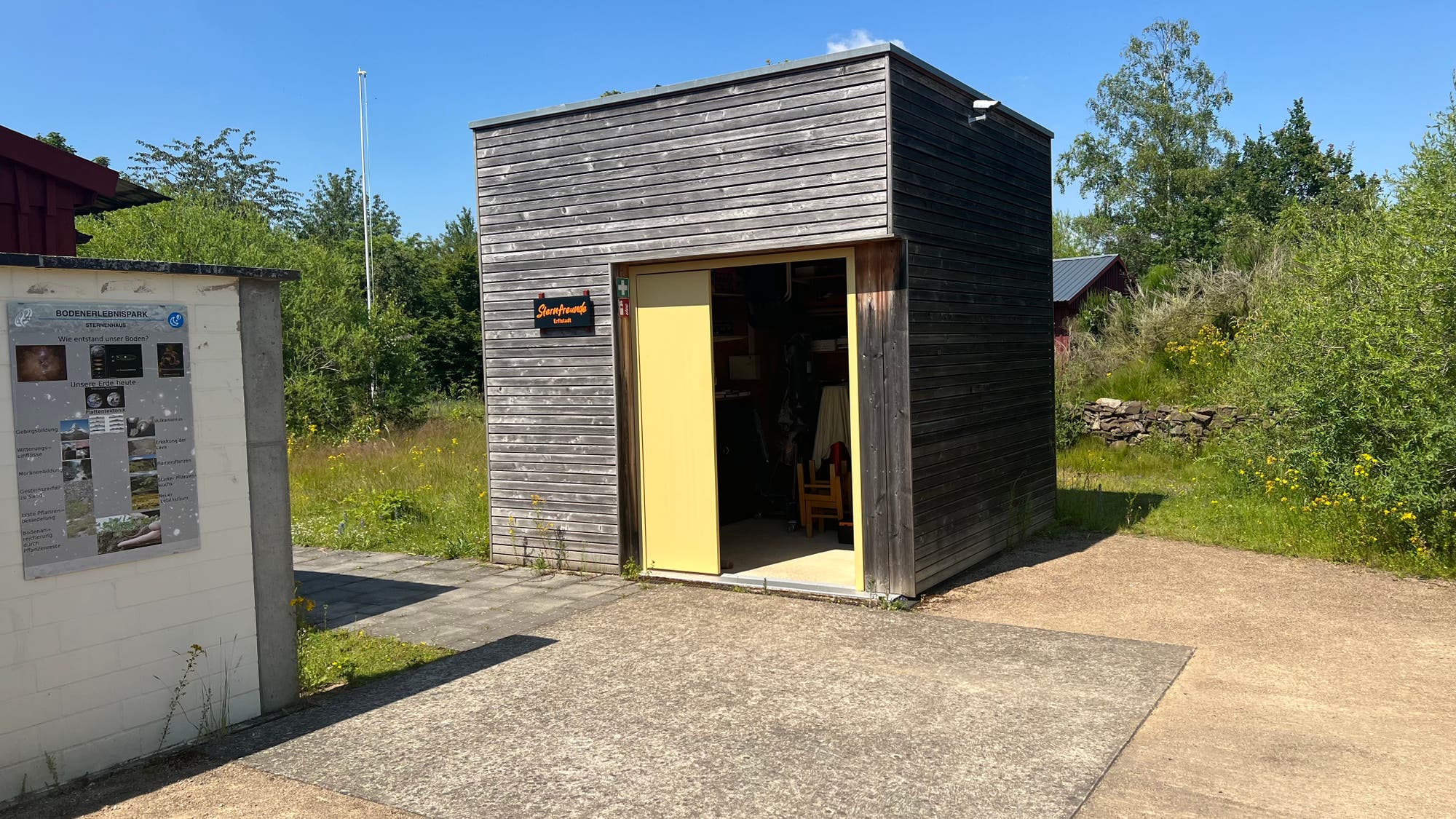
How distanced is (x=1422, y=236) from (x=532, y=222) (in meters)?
7.03

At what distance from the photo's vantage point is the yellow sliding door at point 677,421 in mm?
7684

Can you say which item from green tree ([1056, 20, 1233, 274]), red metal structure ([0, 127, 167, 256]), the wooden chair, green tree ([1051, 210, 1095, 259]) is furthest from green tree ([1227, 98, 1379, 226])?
red metal structure ([0, 127, 167, 256])

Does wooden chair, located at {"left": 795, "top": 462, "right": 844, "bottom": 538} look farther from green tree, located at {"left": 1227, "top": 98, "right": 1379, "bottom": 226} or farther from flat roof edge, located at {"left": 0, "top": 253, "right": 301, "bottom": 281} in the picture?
green tree, located at {"left": 1227, "top": 98, "right": 1379, "bottom": 226}

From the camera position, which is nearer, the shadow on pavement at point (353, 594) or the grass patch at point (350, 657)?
the grass patch at point (350, 657)

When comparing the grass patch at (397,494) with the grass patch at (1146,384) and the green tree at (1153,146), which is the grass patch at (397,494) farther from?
the green tree at (1153,146)

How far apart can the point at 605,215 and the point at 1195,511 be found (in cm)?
653

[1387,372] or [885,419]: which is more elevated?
[1387,372]

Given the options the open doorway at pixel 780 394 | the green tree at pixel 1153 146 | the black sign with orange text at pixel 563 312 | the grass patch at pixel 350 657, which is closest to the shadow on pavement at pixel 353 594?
the grass patch at pixel 350 657

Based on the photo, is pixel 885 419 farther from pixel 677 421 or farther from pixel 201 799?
pixel 201 799

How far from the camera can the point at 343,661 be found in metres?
5.83

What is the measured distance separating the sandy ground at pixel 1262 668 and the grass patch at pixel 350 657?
3334mm

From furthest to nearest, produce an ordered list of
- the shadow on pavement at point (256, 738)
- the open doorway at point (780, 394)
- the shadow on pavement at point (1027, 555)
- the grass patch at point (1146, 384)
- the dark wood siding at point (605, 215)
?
the grass patch at point (1146, 384), the open doorway at point (780, 394), the shadow on pavement at point (1027, 555), the dark wood siding at point (605, 215), the shadow on pavement at point (256, 738)

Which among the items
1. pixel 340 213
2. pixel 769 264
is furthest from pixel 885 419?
pixel 340 213

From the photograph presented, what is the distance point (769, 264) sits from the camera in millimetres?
8344
